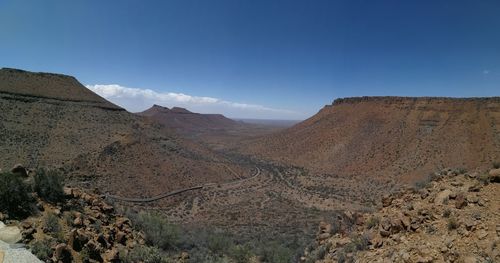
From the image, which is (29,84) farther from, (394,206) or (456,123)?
(456,123)

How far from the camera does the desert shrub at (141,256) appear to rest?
1089 cm

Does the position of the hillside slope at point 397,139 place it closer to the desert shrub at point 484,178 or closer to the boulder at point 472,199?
the desert shrub at point 484,178

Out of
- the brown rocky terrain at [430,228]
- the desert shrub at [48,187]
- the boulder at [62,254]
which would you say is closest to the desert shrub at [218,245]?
the brown rocky terrain at [430,228]

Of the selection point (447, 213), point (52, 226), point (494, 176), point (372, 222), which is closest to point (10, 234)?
point (52, 226)

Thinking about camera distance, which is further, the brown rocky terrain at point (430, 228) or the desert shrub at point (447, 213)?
the desert shrub at point (447, 213)

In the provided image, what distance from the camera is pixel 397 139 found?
191 feet

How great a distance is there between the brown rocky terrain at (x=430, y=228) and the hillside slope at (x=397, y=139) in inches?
1433

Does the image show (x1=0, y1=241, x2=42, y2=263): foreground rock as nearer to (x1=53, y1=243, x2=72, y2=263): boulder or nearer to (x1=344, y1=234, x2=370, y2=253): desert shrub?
(x1=53, y1=243, x2=72, y2=263): boulder

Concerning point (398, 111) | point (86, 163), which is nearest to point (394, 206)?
point (86, 163)

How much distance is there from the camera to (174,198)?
38.0 meters

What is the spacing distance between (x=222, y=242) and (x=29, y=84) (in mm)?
41281

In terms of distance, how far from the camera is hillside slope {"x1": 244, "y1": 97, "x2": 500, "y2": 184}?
159ft

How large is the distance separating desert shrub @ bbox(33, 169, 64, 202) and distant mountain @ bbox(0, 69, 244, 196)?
20.1m

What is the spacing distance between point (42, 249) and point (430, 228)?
1058 cm
